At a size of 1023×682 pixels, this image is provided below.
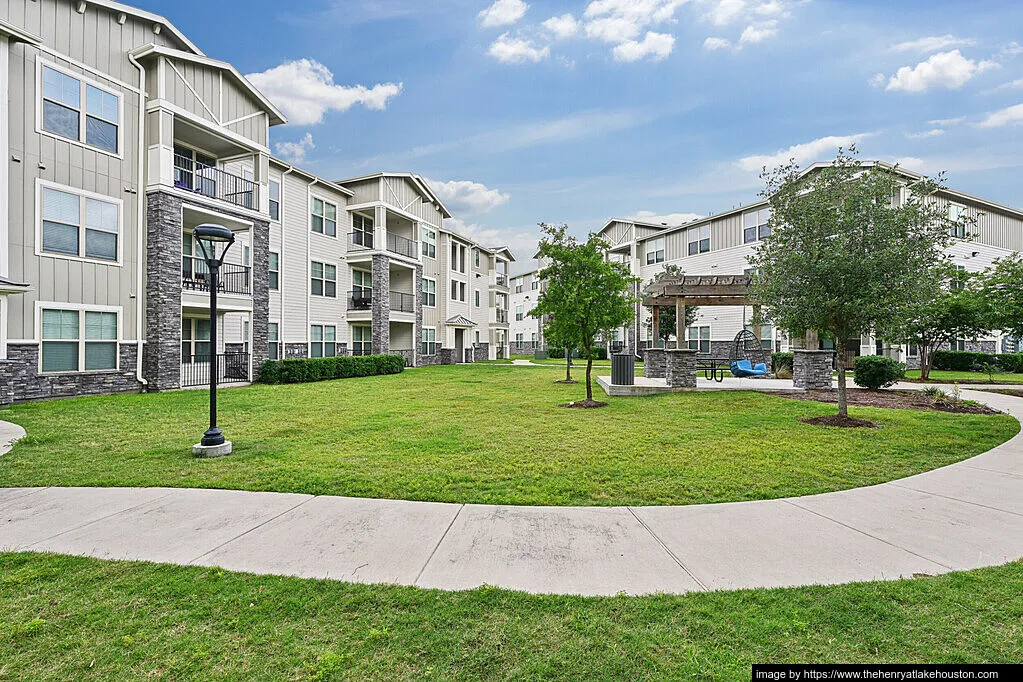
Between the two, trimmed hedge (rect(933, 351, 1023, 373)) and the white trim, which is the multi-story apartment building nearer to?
the white trim

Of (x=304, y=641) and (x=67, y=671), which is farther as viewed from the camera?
(x=304, y=641)

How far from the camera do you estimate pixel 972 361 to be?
25797mm

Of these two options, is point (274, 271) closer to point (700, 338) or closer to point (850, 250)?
point (850, 250)

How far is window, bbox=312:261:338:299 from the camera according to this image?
24125 mm

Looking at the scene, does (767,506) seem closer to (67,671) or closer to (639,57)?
(67,671)

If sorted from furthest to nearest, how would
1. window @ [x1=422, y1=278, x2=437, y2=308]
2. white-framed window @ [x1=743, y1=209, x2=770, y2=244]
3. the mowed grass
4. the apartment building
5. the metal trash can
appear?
window @ [x1=422, y1=278, x2=437, y2=308] → white-framed window @ [x1=743, y1=209, x2=770, y2=244] → the apartment building → the metal trash can → the mowed grass

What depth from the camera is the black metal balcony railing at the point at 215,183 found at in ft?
57.8

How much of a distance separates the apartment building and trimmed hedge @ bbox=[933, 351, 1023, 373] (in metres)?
0.96

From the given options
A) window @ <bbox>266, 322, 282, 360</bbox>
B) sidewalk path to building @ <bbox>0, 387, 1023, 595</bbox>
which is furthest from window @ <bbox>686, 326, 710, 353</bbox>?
sidewalk path to building @ <bbox>0, 387, 1023, 595</bbox>

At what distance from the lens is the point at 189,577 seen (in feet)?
11.0

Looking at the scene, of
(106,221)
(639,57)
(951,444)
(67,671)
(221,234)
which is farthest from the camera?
(639,57)

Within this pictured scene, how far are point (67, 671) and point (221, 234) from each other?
6.00 m

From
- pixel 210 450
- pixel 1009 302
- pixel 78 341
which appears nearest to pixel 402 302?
pixel 78 341

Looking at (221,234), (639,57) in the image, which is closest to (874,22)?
(639,57)
